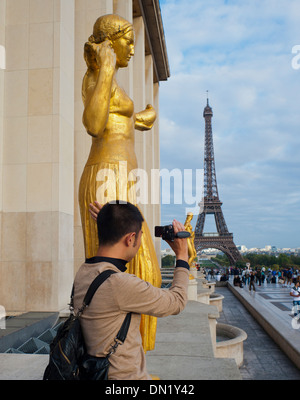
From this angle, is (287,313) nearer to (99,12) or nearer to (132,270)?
(99,12)

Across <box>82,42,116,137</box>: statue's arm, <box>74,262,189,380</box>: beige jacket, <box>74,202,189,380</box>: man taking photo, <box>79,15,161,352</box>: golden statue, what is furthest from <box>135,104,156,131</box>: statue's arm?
<box>74,262,189,380</box>: beige jacket

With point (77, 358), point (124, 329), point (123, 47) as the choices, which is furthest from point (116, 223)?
point (123, 47)

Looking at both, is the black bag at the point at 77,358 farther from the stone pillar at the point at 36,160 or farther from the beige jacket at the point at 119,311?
the stone pillar at the point at 36,160

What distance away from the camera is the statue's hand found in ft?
10.6

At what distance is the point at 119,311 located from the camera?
69.2 inches

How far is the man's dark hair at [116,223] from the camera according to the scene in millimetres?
1894

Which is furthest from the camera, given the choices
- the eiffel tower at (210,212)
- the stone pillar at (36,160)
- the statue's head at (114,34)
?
the eiffel tower at (210,212)

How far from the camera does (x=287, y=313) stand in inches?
640

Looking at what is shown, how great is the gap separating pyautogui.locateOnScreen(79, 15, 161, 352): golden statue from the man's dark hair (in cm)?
125

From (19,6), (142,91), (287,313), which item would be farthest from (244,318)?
(19,6)

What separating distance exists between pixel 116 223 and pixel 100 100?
1.58m

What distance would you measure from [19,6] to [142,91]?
963cm

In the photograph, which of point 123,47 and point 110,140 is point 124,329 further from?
point 123,47

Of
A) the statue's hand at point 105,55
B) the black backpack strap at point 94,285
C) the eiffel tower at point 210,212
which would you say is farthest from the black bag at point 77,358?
the eiffel tower at point 210,212
